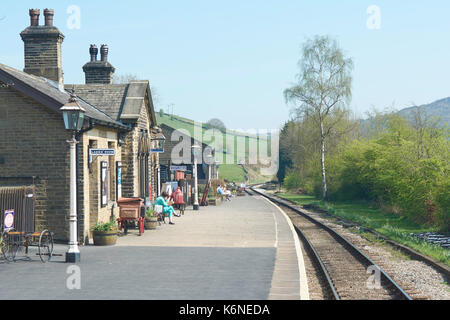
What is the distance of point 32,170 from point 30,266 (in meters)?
4.32

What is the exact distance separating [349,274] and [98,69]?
16.1 metres

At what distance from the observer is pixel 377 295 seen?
10320 millimetres

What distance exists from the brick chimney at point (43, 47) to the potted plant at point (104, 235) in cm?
705

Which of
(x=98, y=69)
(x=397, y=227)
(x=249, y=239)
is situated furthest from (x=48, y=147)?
(x=397, y=227)

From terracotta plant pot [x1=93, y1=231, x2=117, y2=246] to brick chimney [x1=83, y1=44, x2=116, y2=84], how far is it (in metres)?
11.1

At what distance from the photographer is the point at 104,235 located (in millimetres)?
15328

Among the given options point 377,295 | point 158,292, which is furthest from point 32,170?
point 377,295

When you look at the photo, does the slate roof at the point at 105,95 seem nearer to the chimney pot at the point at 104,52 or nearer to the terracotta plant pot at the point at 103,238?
the chimney pot at the point at 104,52

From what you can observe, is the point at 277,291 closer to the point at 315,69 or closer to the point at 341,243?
the point at 341,243

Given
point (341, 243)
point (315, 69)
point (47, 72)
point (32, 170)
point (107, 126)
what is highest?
point (315, 69)

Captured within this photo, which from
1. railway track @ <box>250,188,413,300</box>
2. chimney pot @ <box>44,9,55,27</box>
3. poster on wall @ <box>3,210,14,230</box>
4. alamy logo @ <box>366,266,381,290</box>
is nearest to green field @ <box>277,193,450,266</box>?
railway track @ <box>250,188,413,300</box>

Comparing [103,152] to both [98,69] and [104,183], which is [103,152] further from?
[98,69]

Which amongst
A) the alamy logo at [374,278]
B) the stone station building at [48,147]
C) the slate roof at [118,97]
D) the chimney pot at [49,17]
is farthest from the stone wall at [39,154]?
the alamy logo at [374,278]

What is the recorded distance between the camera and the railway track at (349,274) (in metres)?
10.3
